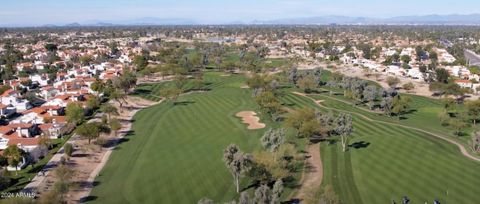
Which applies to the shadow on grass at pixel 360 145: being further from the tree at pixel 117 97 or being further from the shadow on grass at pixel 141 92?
the shadow on grass at pixel 141 92

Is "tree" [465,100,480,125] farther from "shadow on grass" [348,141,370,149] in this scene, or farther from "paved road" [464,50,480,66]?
"paved road" [464,50,480,66]

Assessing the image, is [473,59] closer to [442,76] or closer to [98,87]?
[442,76]

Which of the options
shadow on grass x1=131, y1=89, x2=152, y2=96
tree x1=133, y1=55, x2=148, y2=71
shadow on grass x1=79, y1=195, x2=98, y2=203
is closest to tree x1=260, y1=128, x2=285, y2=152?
shadow on grass x1=79, y1=195, x2=98, y2=203

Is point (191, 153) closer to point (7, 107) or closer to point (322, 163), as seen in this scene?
point (322, 163)

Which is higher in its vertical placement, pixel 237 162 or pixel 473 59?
pixel 473 59

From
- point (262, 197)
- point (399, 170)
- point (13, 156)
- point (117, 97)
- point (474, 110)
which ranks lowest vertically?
point (399, 170)

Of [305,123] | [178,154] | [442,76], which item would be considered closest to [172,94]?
[178,154]

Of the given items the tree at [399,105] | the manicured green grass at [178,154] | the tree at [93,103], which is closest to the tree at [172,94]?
the manicured green grass at [178,154]
